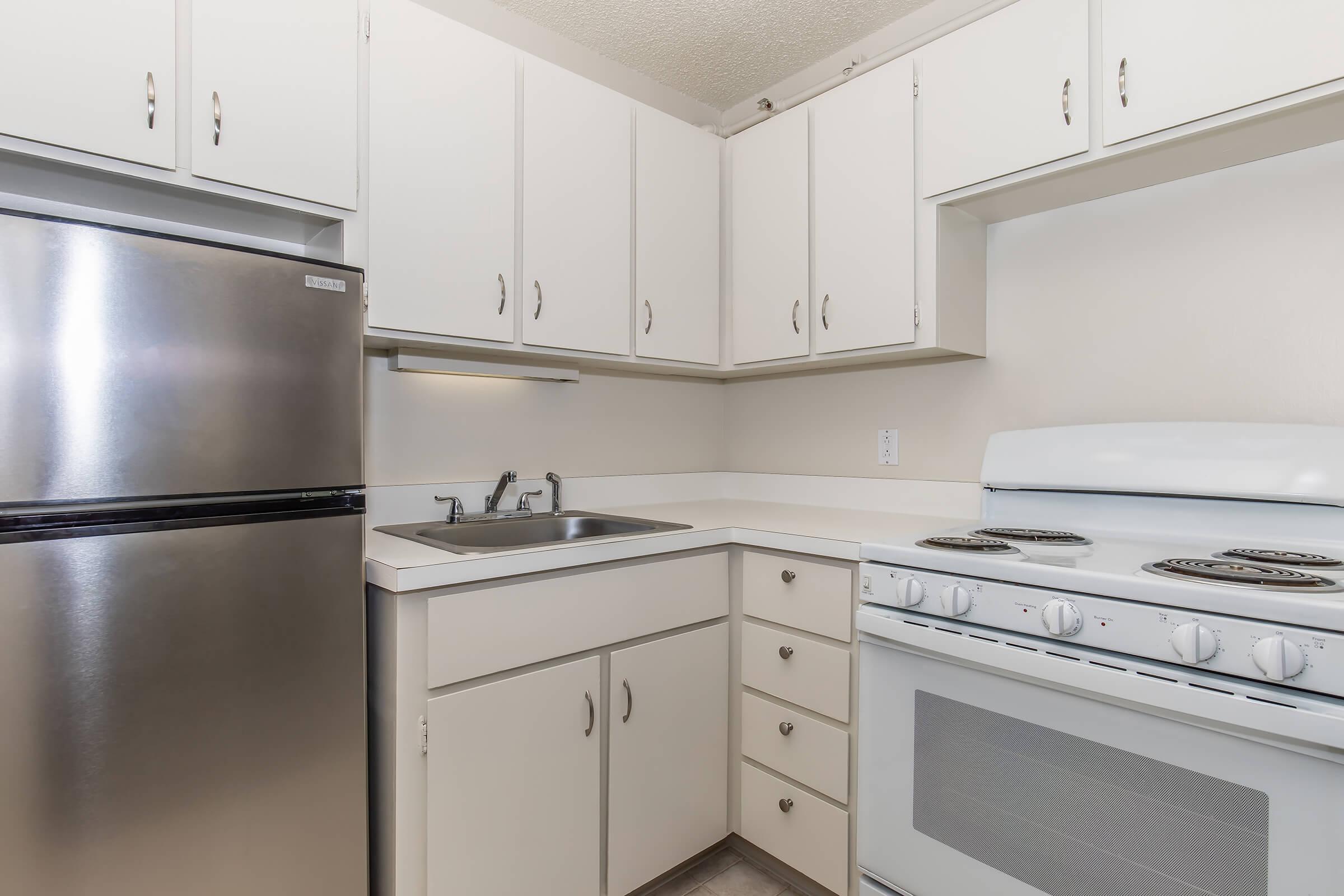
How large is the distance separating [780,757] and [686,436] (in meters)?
1.29

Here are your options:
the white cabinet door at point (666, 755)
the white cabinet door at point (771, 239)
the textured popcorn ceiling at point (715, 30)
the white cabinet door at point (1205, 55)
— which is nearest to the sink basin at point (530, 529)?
the white cabinet door at point (666, 755)

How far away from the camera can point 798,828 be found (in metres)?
1.78

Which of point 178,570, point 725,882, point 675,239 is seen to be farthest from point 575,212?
point 725,882

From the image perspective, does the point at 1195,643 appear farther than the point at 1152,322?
No

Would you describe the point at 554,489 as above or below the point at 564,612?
above

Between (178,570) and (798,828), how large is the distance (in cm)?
155

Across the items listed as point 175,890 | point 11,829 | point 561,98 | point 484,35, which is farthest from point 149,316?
point 561,98

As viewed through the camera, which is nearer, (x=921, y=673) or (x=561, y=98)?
(x=921, y=673)

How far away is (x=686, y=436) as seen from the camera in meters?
2.74

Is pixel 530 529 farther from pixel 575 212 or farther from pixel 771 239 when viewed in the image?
pixel 771 239

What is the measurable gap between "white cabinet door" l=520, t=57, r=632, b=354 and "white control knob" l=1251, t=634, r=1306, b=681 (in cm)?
165

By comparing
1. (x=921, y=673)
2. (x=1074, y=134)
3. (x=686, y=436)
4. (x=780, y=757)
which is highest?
(x=1074, y=134)

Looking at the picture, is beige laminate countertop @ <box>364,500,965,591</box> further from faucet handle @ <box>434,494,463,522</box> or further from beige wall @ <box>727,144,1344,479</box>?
beige wall @ <box>727,144,1344,479</box>

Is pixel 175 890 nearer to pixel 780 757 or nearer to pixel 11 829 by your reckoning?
pixel 11 829
